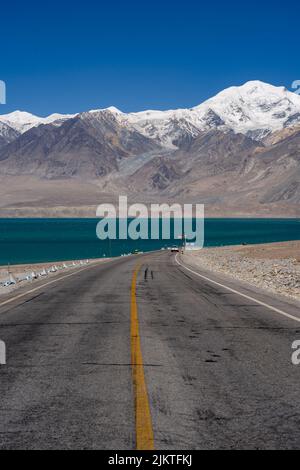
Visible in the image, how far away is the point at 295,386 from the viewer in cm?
820

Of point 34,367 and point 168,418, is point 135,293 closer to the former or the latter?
point 34,367

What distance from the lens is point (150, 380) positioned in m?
8.48

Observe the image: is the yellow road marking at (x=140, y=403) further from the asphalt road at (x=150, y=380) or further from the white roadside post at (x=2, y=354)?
the white roadside post at (x=2, y=354)

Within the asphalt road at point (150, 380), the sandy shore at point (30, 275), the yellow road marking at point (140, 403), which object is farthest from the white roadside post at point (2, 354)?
the sandy shore at point (30, 275)

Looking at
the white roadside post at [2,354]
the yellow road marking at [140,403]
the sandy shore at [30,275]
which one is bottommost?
the sandy shore at [30,275]

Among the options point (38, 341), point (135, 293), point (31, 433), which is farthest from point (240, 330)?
point (135, 293)

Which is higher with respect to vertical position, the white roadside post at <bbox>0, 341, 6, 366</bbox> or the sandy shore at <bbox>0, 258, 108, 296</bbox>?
the white roadside post at <bbox>0, 341, 6, 366</bbox>

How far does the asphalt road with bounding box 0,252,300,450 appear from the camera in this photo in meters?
Answer: 6.26

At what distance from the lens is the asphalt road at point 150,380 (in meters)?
6.26

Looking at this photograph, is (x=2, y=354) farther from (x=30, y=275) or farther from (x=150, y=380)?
(x=30, y=275)

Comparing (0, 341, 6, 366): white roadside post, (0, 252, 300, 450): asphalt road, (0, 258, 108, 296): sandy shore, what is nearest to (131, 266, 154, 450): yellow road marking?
(0, 252, 300, 450): asphalt road

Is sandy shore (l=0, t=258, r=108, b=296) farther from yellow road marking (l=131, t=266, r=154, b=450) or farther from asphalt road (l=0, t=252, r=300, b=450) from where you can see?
yellow road marking (l=131, t=266, r=154, b=450)

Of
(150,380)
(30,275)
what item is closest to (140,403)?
(150,380)
